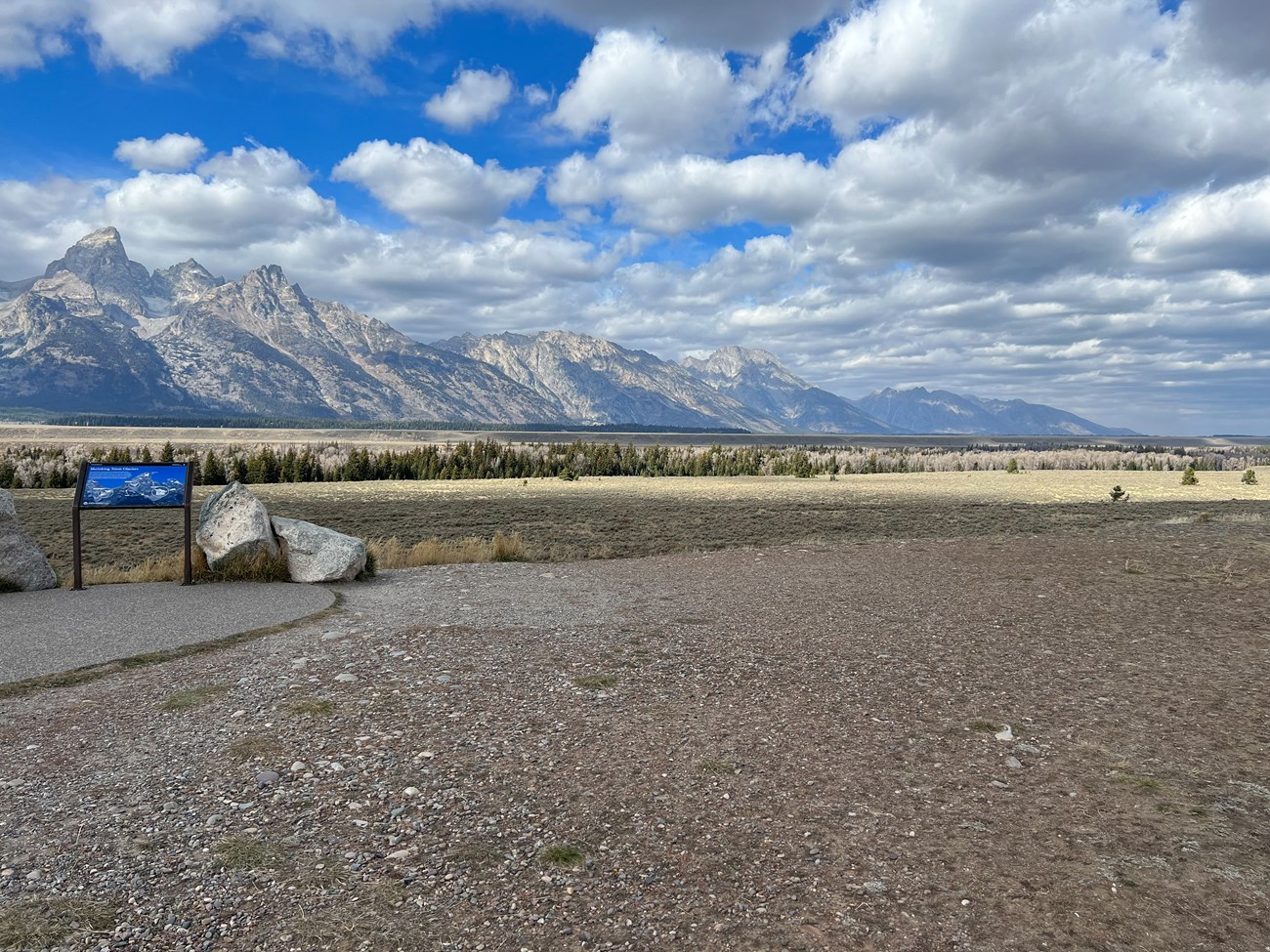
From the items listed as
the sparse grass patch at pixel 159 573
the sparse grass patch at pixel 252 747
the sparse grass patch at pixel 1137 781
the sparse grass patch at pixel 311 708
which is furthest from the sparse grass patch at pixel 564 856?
the sparse grass patch at pixel 159 573

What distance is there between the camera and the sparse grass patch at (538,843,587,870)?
4484mm

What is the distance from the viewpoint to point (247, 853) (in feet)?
14.9

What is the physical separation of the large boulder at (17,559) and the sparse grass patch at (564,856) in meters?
12.3

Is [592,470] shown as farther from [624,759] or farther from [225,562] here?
[624,759]

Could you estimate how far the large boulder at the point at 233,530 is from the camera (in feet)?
45.2

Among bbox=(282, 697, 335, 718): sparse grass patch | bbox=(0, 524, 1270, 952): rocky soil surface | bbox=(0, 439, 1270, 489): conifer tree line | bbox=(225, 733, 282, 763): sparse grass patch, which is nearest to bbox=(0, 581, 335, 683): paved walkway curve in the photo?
bbox=(0, 524, 1270, 952): rocky soil surface

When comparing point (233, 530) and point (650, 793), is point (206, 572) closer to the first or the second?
point (233, 530)

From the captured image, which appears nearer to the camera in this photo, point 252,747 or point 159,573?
point 252,747

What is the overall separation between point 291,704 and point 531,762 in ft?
8.80

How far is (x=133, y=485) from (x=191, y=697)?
7.44 metres

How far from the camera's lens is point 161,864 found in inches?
173

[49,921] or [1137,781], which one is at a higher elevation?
[1137,781]

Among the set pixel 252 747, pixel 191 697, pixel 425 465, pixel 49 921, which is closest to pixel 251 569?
pixel 191 697

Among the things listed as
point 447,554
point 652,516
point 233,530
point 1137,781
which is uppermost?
point 233,530
